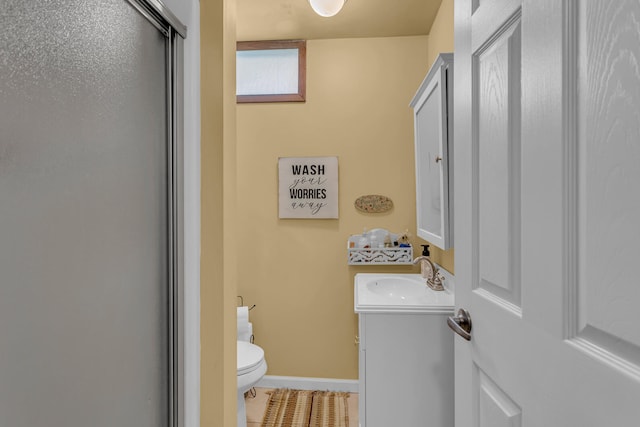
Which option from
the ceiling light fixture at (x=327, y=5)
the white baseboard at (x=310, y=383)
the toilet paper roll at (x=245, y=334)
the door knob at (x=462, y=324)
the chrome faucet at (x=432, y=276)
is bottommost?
the white baseboard at (x=310, y=383)

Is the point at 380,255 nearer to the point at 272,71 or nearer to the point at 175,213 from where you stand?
the point at 272,71

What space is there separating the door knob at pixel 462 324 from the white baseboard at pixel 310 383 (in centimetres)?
177

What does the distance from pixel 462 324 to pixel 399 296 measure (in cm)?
94

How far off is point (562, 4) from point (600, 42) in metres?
0.12

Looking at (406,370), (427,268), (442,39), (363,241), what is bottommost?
(406,370)

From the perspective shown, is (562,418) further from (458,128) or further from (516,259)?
(458,128)

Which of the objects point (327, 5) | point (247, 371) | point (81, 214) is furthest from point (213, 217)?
point (327, 5)

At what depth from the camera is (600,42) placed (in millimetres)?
512

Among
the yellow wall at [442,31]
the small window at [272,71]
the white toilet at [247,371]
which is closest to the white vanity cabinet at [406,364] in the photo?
the white toilet at [247,371]

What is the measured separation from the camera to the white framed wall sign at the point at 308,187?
8.45ft

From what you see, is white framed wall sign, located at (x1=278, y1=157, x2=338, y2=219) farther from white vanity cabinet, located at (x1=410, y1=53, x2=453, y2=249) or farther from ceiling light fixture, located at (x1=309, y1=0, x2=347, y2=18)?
ceiling light fixture, located at (x1=309, y1=0, x2=347, y2=18)

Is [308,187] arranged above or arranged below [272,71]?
below

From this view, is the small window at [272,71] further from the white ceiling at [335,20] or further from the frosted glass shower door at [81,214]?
the frosted glass shower door at [81,214]

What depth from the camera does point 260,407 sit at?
2.35m
